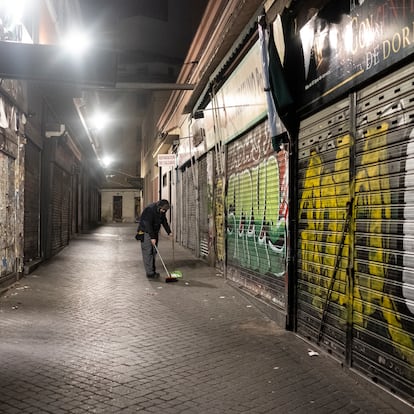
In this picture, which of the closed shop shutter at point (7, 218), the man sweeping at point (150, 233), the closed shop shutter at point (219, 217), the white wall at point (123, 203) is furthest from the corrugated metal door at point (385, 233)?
the white wall at point (123, 203)

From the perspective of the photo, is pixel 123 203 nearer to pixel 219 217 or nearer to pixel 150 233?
pixel 219 217

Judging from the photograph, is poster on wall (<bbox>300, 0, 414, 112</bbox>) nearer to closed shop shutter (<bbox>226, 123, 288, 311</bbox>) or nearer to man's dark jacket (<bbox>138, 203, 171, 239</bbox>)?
closed shop shutter (<bbox>226, 123, 288, 311</bbox>)

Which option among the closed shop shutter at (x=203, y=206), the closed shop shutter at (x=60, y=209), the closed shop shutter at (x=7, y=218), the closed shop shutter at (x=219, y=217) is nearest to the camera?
the closed shop shutter at (x=7, y=218)

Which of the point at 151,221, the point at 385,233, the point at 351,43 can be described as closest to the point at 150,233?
the point at 151,221

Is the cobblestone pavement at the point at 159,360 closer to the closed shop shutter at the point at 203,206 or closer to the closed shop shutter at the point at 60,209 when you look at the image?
the closed shop shutter at the point at 203,206

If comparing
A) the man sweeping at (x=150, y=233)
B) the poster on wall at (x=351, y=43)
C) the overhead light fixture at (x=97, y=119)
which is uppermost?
the overhead light fixture at (x=97, y=119)

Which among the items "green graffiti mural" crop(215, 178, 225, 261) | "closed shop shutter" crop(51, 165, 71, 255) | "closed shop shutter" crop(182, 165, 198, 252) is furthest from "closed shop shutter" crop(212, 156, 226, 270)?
"closed shop shutter" crop(51, 165, 71, 255)

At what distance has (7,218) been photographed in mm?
8570

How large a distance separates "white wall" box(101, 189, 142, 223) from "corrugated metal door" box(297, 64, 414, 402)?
4748 cm

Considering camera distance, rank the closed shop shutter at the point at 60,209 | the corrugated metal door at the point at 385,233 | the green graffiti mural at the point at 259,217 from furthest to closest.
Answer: the closed shop shutter at the point at 60,209 → the green graffiti mural at the point at 259,217 → the corrugated metal door at the point at 385,233

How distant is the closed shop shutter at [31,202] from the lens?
10.6m

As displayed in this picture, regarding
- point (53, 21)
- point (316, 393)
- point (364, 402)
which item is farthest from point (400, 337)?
point (53, 21)

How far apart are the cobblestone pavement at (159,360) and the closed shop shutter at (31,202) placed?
2.73 meters

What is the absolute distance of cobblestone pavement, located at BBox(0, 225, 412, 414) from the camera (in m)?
3.74
